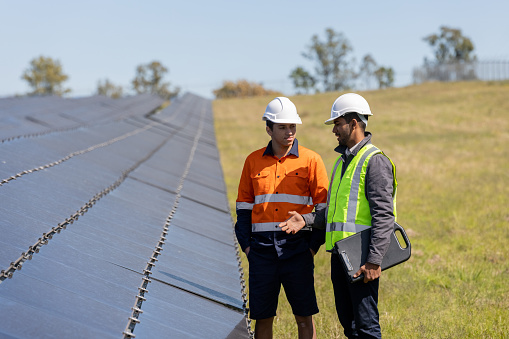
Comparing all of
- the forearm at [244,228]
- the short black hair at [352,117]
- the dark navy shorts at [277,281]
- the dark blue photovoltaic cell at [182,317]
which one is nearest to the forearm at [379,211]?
the short black hair at [352,117]

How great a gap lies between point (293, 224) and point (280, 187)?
1.01ft

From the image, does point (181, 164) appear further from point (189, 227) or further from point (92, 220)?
point (92, 220)

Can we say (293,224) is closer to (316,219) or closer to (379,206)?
(316,219)

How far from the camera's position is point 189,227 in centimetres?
728

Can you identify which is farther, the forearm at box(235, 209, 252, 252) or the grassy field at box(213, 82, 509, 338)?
the grassy field at box(213, 82, 509, 338)

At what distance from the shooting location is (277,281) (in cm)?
465

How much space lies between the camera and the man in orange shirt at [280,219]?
4.61 metres

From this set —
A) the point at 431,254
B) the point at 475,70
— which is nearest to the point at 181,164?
the point at 431,254

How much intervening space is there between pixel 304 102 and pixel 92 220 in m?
46.4

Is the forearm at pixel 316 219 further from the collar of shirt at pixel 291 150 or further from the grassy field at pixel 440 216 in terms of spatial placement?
the grassy field at pixel 440 216

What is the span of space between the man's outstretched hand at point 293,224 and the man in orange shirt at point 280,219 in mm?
86

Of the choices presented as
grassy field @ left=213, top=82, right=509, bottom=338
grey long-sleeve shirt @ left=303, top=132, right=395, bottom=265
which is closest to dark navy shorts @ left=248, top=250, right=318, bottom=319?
grey long-sleeve shirt @ left=303, top=132, right=395, bottom=265

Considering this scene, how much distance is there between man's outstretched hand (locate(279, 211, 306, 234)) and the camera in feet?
14.7

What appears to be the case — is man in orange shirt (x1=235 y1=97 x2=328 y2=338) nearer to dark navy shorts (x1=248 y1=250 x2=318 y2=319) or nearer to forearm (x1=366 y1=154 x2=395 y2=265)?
dark navy shorts (x1=248 y1=250 x2=318 y2=319)
